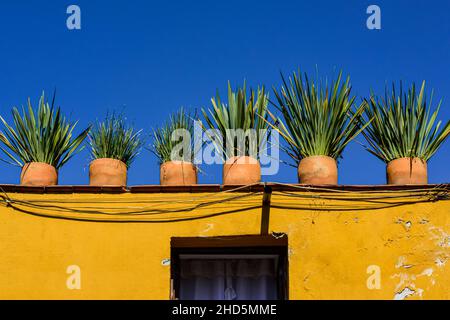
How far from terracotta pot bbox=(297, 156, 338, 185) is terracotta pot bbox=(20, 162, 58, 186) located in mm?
2264

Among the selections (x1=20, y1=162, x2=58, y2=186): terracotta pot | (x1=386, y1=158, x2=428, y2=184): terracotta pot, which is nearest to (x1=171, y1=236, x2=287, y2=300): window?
(x1=386, y1=158, x2=428, y2=184): terracotta pot

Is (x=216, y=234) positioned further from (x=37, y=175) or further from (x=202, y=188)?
(x=37, y=175)

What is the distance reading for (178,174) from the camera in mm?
7875

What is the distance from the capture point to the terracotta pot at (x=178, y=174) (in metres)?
7.86

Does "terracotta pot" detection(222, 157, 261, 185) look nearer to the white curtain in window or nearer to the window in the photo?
the window

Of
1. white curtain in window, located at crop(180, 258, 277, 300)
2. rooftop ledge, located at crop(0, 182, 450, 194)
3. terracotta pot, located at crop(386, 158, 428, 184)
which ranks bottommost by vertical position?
white curtain in window, located at crop(180, 258, 277, 300)

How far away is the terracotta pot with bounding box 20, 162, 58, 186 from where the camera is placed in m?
7.86

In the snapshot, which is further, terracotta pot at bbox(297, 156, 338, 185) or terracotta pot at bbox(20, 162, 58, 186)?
terracotta pot at bbox(20, 162, 58, 186)

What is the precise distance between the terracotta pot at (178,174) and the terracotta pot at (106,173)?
407mm

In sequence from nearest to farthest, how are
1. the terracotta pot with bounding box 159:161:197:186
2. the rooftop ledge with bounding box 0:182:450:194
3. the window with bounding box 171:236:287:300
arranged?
the rooftop ledge with bounding box 0:182:450:194, the window with bounding box 171:236:287:300, the terracotta pot with bounding box 159:161:197:186
